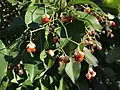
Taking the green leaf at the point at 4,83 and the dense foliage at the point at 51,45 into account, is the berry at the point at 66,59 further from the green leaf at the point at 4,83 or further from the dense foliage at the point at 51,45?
the green leaf at the point at 4,83

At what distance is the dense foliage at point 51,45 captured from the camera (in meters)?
1.32

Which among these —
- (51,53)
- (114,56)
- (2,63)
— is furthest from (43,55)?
(114,56)

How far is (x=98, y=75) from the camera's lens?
1731 millimetres

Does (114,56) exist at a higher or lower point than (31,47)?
lower

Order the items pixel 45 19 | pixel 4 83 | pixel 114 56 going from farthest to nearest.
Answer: pixel 114 56 → pixel 4 83 → pixel 45 19

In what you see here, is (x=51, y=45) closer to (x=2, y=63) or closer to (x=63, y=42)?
(x=63, y=42)

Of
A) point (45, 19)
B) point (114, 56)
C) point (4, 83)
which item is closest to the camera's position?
point (45, 19)

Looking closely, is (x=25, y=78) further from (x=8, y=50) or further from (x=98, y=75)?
(x=98, y=75)

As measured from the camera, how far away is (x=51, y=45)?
1.35 m

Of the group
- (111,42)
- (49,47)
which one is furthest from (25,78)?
(111,42)

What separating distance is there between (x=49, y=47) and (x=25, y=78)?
0.18m

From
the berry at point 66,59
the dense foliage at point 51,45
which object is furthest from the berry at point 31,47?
the berry at point 66,59

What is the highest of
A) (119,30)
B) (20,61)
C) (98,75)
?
(20,61)

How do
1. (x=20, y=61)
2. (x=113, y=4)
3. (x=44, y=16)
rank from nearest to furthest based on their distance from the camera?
(x=44, y=16) < (x=20, y=61) < (x=113, y=4)
